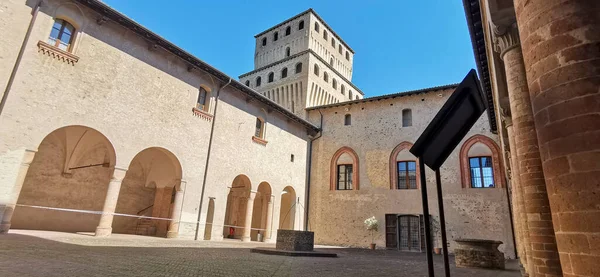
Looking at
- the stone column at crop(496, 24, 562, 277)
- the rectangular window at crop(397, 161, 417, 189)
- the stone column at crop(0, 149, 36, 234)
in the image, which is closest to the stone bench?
the stone column at crop(496, 24, 562, 277)

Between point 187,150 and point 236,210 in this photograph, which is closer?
point 187,150

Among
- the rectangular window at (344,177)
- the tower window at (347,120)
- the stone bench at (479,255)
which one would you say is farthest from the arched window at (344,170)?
the stone bench at (479,255)

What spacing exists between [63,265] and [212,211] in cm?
1064

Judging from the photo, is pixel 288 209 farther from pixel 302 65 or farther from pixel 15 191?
pixel 15 191

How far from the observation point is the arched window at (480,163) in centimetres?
1717

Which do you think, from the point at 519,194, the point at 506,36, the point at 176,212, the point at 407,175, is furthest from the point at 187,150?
the point at 407,175

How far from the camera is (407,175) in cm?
1930

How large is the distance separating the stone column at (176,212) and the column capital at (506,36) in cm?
1231

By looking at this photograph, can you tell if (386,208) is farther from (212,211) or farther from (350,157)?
(212,211)

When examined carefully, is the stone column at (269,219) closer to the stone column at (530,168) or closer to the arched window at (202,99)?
the arched window at (202,99)

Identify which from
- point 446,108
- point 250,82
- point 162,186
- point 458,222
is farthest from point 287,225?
point 446,108

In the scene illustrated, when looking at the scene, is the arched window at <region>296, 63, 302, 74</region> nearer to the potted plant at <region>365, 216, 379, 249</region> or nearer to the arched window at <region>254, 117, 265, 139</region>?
the arched window at <region>254, 117, 265, 139</region>

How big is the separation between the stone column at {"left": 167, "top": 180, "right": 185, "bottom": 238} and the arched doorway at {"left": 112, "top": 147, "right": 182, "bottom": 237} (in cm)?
174

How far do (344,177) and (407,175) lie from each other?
13.0 ft
